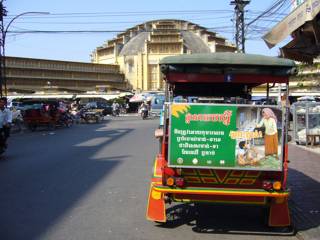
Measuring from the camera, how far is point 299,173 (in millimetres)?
11164

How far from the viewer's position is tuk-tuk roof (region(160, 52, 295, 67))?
629cm

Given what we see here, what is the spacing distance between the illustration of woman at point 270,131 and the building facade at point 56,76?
76.3m

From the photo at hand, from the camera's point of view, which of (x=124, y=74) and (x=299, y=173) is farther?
(x=124, y=74)

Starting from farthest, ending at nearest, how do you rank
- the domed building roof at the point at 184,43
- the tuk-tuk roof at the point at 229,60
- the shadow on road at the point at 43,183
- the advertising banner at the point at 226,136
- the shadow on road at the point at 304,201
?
1. the domed building roof at the point at 184,43
2. the shadow on road at the point at 304,201
3. the shadow on road at the point at 43,183
4. the tuk-tuk roof at the point at 229,60
5. the advertising banner at the point at 226,136

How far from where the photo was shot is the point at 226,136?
20.3 ft

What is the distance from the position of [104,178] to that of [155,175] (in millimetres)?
4213

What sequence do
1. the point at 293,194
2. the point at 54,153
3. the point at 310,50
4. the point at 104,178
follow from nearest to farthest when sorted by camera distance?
the point at 293,194 → the point at 310,50 → the point at 104,178 → the point at 54,153

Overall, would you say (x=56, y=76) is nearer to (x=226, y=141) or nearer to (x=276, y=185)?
(x=226, y=141)

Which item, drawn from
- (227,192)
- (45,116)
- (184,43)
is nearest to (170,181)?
(227,192)

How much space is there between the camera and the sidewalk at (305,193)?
666 cm

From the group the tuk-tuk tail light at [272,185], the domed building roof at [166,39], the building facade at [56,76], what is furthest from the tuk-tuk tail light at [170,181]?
the domed building roof at [166,39]

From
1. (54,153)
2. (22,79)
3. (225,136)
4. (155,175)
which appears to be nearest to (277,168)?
(225,136)

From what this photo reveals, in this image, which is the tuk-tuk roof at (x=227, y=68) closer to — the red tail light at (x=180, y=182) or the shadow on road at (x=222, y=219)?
the red tail light at (x=180, y=182)

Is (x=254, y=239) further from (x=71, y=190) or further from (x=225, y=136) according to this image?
(x=71, y=190)
